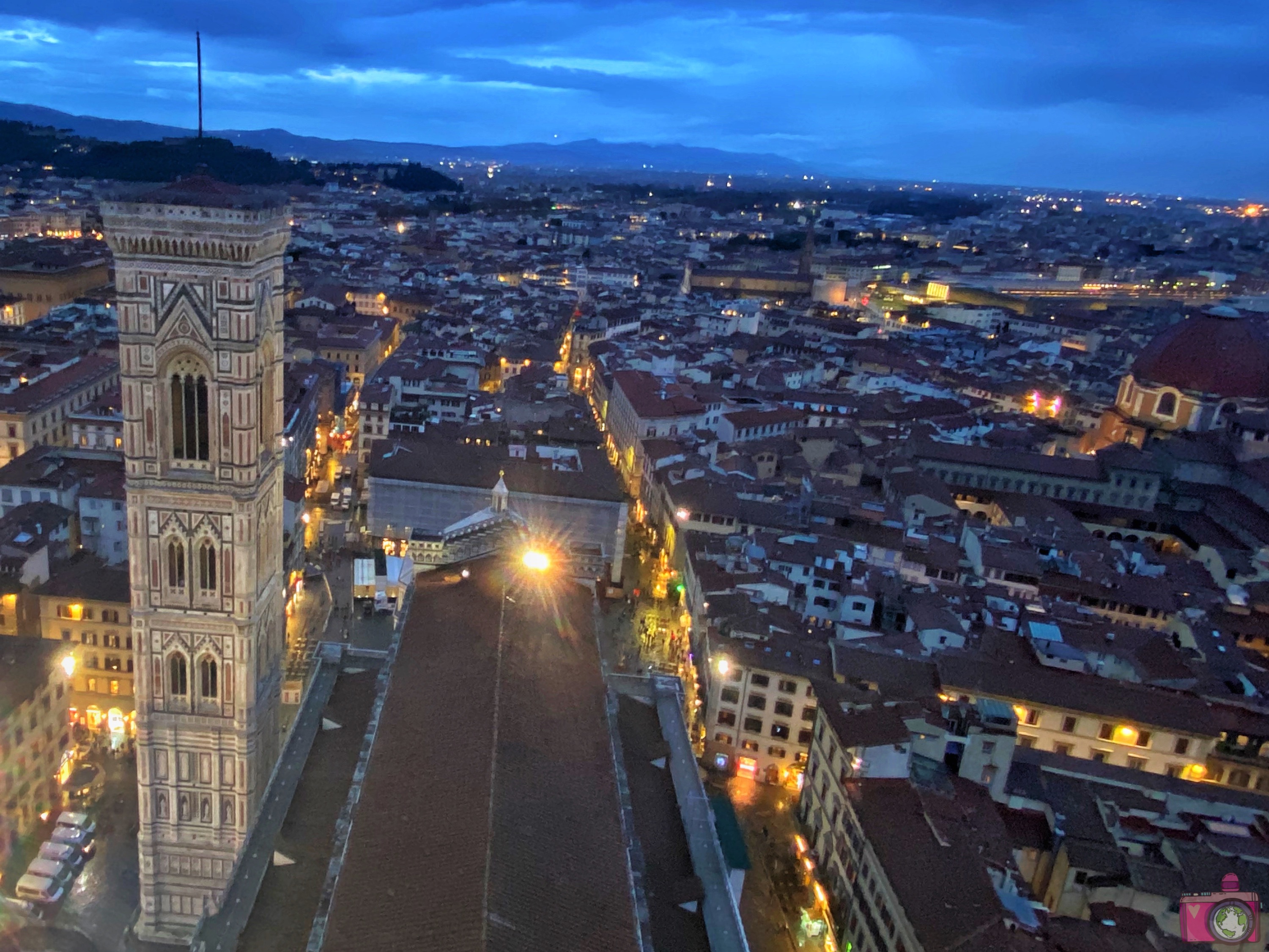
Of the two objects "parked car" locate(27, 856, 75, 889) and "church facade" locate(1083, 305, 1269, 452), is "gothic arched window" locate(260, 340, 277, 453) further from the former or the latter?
"church facade" locate(1083, 305, 1269, 452)

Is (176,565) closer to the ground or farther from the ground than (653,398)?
farther from the ground

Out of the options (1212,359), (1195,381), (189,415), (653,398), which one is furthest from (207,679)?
(1212,359)

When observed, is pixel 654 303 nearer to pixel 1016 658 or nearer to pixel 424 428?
pixel 424 428

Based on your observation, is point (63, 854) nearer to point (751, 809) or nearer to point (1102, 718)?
point (751, 809)

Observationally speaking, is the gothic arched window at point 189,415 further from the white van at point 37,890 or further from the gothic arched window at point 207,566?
the white van at point 37,890

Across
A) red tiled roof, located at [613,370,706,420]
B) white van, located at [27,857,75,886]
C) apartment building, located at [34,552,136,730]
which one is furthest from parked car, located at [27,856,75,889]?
red tiled roof, located at [613,370,706,420]

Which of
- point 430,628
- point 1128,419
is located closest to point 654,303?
point 1128,419
